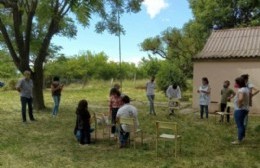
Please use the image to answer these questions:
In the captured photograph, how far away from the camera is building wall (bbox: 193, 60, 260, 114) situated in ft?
63.4

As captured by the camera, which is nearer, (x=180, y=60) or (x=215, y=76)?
(x=215, y=76)

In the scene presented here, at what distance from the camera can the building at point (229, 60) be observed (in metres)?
19.4

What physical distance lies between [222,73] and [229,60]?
0.75m

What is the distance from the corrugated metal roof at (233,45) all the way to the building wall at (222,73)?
378 mm

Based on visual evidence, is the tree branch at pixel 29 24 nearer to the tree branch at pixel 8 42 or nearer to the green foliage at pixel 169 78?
the tree branch at pixel 8 42

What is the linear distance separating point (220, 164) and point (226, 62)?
1187 cm

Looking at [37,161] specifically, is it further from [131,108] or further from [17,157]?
[131,108]

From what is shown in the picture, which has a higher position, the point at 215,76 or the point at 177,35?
the point at 177,35

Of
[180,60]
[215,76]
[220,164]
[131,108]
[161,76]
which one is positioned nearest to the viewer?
[220,164]

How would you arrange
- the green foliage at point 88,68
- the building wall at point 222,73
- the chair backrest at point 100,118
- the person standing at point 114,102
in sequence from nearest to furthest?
1. the person standing at point 114,102
2. the chair backrest at point 100,118
3. the building wall at point 222,73
4. the green foliage at point 88,68

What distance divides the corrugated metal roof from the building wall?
378 mm

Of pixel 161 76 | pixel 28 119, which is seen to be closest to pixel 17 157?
pixel 28 119

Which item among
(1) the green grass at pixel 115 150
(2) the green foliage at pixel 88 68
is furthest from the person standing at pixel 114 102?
(2) the green foliage at pixel 88 68

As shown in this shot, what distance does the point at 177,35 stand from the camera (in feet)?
124
